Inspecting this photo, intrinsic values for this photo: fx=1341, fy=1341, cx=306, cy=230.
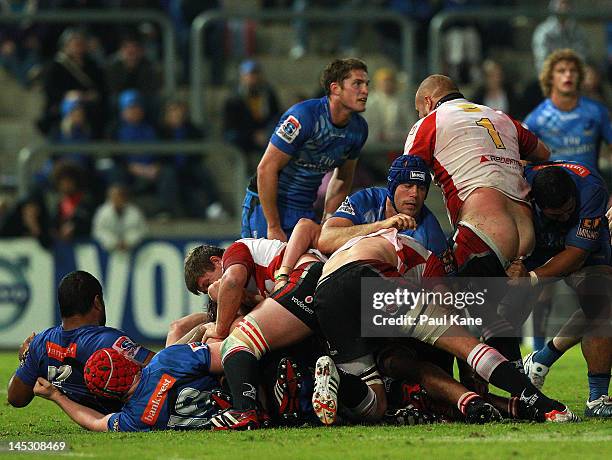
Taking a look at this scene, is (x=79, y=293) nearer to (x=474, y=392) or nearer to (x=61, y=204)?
(x=474, y=392)

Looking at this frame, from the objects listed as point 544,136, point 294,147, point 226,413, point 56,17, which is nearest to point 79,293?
point 226,413

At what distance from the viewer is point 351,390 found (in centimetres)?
783

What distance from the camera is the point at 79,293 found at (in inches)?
326

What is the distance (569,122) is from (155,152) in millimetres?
5219

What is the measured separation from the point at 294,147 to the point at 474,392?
2783mm

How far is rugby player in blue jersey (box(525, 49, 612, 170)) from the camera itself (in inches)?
463

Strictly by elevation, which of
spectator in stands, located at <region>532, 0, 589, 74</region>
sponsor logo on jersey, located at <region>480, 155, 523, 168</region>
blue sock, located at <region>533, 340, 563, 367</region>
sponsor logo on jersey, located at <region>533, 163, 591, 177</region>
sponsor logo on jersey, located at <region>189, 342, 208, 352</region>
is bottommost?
blue sock, located at <region>533, 340, 563, 367</region>

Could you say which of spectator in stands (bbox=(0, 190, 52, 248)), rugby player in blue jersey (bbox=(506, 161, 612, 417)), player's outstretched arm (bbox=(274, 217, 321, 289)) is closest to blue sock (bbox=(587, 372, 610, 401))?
rugby player in blue jersey (bbox=(506, 161, 612, 417))

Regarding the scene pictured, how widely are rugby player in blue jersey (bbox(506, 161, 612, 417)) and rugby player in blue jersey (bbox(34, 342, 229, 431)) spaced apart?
6.91ft

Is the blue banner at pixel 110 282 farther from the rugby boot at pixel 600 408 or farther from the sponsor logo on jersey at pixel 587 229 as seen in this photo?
the rugby boot at pixel 600 408

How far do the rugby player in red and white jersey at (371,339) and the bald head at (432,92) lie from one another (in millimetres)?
1215

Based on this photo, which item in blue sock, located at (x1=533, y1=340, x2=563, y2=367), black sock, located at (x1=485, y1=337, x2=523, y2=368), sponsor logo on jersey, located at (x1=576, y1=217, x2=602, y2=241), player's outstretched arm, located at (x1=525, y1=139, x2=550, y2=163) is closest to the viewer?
black sock, located at (x1=485, y1=337, x2=523, y2=368)

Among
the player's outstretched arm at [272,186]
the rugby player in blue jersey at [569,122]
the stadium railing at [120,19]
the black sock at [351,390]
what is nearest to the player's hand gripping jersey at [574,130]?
the rugby player in blue jersey at [569,122]

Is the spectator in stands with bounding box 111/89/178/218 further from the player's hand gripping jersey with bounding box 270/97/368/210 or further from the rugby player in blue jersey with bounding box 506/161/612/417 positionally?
the rugby player in blue jersey with bounding box 506/161/612/417
